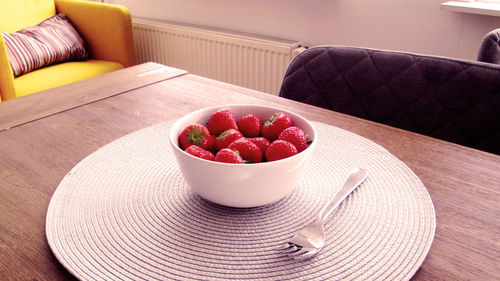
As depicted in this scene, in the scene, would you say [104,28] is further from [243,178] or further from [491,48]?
[243,178]

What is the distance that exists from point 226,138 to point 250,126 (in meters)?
0.06

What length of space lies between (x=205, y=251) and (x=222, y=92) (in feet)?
1.86

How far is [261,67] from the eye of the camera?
7.36ft

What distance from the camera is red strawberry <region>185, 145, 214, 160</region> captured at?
497 mm

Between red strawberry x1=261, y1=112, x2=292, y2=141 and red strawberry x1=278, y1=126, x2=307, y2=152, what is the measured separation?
0.9 inches

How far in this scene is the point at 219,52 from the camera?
241cm

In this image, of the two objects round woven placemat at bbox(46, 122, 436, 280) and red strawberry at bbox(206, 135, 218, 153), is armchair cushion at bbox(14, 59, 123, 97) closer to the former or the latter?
round woven placemat at bbox(46, 122, 436, 280)

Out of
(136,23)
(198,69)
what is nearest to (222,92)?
(198,69)

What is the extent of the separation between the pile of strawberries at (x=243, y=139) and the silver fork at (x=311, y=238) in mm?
86

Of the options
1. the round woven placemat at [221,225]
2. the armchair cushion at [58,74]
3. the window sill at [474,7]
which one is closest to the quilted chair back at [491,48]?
the round woven placemat at [221,225]

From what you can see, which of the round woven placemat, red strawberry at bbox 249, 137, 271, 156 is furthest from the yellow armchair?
red strawberry at bbox 249, 137, 271, 156

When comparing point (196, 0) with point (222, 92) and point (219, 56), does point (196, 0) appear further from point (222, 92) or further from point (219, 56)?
point (222, 92)

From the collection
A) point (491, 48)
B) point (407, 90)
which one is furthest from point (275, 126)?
point (491, 48)

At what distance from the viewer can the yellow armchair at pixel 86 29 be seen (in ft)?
7.18
